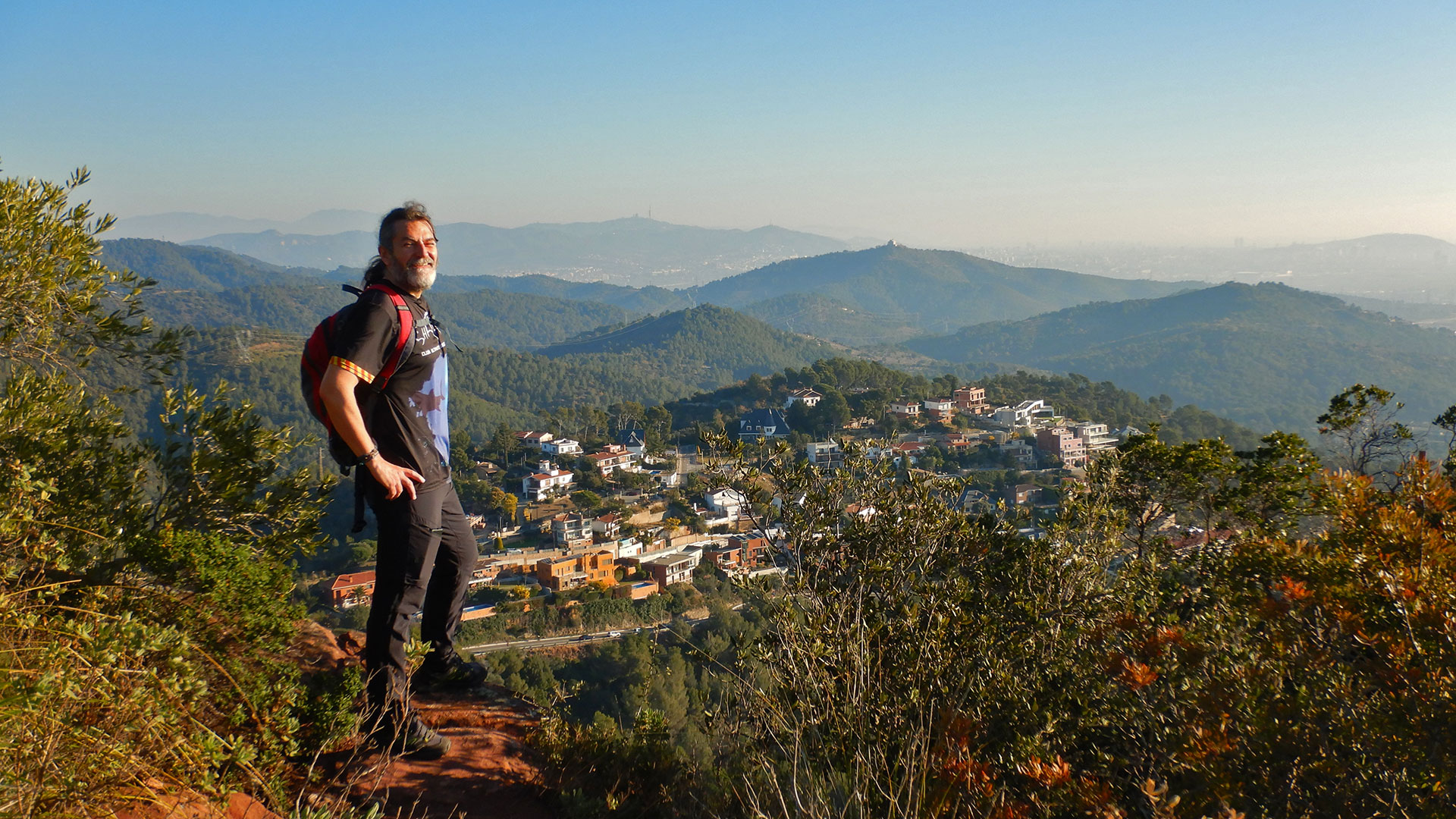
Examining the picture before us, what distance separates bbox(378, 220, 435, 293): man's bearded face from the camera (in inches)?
90.6

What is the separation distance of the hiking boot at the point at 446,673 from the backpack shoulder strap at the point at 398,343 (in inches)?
42.9

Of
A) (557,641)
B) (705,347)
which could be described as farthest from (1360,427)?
(705,347)

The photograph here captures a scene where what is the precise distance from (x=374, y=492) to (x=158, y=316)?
113m

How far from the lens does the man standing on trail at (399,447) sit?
2051 mm

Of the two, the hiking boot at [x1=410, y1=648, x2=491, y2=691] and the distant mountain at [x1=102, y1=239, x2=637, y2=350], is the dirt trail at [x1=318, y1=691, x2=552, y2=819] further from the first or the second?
the distant mountain at [x1=102, y1=239, x2=637, y2=350]

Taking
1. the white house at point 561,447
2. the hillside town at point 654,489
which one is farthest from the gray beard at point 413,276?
the white house at point 561,447

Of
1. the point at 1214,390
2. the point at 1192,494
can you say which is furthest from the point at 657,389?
the point at 1192,494

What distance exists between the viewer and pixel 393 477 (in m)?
2.09

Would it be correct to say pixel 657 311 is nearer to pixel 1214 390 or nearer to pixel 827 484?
pixel 1214 390

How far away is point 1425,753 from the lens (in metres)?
1.85

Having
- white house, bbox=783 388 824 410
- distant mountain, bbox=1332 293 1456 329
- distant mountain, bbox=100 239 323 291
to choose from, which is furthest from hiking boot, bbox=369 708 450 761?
distant mountain, bbox=100 239 323 291

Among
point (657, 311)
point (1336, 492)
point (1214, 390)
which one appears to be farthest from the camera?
point (657, 311)

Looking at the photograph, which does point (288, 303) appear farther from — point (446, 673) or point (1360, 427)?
point (1360, 427)

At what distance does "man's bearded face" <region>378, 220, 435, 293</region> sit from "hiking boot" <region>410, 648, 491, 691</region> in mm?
1271
